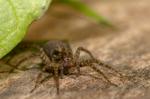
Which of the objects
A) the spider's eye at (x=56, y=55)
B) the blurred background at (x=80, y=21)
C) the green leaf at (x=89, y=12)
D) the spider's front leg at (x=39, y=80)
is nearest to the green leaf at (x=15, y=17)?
the spider's front leg at (x=39, y=80)

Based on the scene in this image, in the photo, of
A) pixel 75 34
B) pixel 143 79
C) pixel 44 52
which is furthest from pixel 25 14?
pixel 75 34

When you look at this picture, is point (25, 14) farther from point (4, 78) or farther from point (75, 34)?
point (75, 34)

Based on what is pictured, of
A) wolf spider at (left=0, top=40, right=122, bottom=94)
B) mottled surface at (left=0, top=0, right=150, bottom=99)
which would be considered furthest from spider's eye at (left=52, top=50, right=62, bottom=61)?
mottled surface at (left=0, top=0, right=150, bottom=99)

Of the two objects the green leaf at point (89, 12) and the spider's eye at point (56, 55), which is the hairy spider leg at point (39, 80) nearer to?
the spider's eye at point (56, 55)

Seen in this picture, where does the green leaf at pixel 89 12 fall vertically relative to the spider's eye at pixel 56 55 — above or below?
above

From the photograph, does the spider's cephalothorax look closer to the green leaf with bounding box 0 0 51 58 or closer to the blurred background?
the green leaf with bounding box 0 0 51 58

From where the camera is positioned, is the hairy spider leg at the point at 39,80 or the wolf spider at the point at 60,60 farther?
the wolf spider at the point at 60,60
